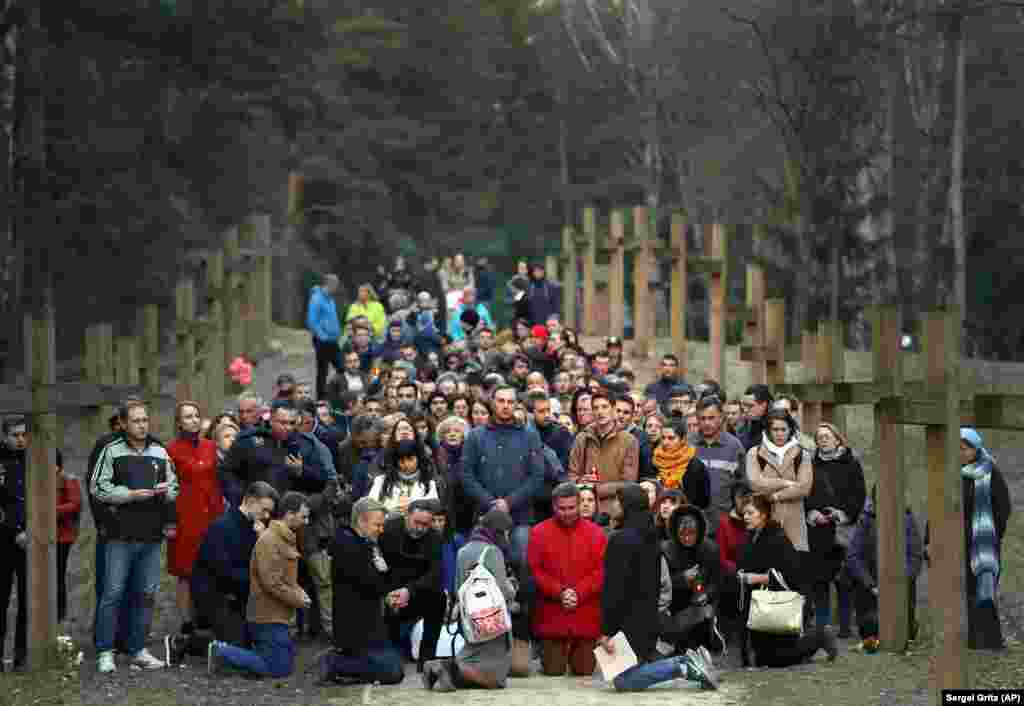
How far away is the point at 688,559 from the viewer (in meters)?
15.2

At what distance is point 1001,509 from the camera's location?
1556cm

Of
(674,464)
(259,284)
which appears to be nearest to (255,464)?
(674,464)

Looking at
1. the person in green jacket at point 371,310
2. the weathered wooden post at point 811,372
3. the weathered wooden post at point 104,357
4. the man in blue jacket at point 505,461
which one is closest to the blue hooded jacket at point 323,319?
the person in green jacket at point 371,310

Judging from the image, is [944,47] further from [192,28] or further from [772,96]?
[192,28]

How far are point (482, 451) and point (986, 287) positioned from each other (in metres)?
32.3

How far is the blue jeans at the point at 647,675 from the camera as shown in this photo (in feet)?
46.1

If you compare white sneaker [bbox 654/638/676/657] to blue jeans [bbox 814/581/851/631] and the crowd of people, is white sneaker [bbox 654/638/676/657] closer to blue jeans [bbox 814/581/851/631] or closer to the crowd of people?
the crowd of people

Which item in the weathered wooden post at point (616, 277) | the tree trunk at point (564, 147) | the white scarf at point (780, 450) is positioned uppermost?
the tree trunk at point (564, 147)

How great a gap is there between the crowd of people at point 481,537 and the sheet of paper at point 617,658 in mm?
53

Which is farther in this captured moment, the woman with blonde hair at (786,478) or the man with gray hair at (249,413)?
the man with gray hair at (249,413)

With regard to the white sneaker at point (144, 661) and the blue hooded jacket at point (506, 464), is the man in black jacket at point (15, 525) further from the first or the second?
the blue hooded jacket at point (506, 464)

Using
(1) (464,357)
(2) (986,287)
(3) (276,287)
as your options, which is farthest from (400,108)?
(1) (464,357)

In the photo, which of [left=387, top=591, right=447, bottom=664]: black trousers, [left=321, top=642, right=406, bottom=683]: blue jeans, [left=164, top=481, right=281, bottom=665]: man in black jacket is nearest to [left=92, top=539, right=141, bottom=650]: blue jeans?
[left=164, top=481, right=281, bottom=665]: man in black jacket

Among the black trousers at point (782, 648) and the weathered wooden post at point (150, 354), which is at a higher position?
the weathered wooden post at point (150, 354)
